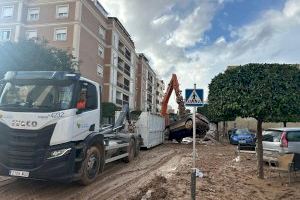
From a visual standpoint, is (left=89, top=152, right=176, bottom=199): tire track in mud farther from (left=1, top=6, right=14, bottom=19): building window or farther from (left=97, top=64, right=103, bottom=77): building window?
(left=1, top=6, right=14, bottom=19): building window

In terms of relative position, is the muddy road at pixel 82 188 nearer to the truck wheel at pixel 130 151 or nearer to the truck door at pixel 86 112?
the truck door at pixel 86 112

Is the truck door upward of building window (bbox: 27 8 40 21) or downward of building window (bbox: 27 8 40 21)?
downward

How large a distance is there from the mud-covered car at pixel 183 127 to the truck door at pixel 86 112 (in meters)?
15.0

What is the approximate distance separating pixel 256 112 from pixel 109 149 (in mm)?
4700

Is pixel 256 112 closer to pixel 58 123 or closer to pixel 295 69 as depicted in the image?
pixel 295 69

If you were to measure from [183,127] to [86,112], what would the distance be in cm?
1599

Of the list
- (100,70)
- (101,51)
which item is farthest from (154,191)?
(101,51)

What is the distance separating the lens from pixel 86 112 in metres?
7.93

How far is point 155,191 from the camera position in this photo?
7.45 m

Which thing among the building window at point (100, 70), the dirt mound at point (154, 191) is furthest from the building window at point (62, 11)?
the dirt mound at point (154, 191)

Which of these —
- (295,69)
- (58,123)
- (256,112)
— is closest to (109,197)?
(58,123)

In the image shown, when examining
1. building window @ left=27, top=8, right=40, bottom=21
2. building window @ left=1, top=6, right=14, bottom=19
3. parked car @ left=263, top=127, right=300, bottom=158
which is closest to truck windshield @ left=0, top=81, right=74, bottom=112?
parked car @ left=263, top=127, right=300, bottom=158

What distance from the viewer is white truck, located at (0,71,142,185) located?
675cm

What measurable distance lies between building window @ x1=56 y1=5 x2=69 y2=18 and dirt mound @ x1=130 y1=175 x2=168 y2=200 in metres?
30.8
